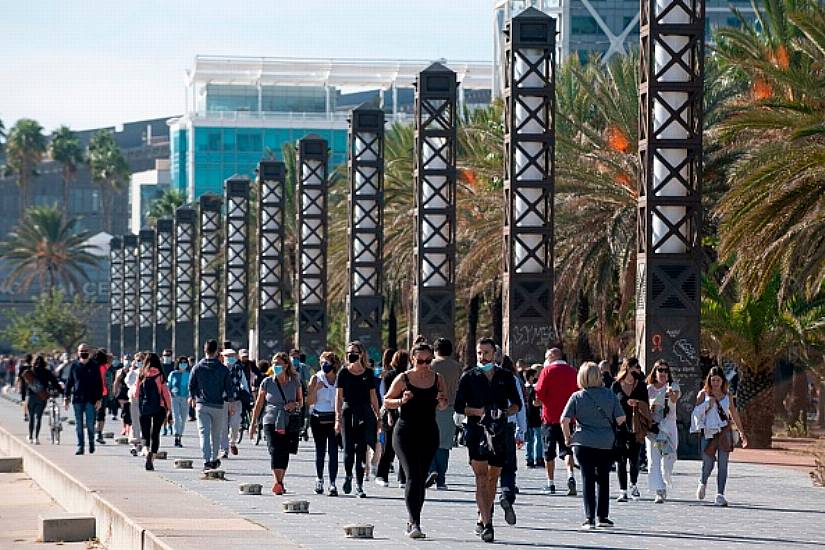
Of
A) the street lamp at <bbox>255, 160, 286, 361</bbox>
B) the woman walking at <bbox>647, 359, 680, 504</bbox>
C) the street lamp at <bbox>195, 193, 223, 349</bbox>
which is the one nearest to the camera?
the woman walking at <bbox>647, 359, 680, 504</bbox>

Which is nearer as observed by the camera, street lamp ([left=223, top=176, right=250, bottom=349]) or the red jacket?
the red jacket

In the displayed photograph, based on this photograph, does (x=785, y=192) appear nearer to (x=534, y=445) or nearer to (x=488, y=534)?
(x=534, y=445)

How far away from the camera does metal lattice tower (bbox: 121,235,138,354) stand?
332 ft

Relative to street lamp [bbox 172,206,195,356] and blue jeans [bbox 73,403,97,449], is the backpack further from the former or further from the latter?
street lamp [bbox 172,206,195,356]

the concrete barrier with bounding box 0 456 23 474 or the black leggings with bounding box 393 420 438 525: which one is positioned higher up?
the black leggings with bounding box 393 420 438 525

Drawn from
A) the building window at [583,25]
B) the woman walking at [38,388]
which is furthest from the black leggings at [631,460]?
the building window at [583,25]

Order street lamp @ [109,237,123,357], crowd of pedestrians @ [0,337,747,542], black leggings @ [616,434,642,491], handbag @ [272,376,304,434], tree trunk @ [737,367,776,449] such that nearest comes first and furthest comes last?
crowd of pedestrians @ [0,337,747,542], black leggings @ [616,434,642,491], handbag @ [272,376,304,434], tree trunk @ [737,367,776,449], street lamp @ [109,237,123,357]

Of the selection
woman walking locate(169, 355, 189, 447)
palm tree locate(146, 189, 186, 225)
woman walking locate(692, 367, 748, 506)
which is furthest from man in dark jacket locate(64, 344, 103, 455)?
palm tree locate(146, 189, 186, 225)

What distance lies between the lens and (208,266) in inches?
2968

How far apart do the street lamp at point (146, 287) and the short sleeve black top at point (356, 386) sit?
74.2 metres

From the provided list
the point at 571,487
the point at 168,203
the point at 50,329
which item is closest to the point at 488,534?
the point at 571,487

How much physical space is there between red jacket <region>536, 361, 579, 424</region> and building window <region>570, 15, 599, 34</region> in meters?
91.8

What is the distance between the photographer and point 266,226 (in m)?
64.3

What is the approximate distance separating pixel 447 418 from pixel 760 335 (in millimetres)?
15523
